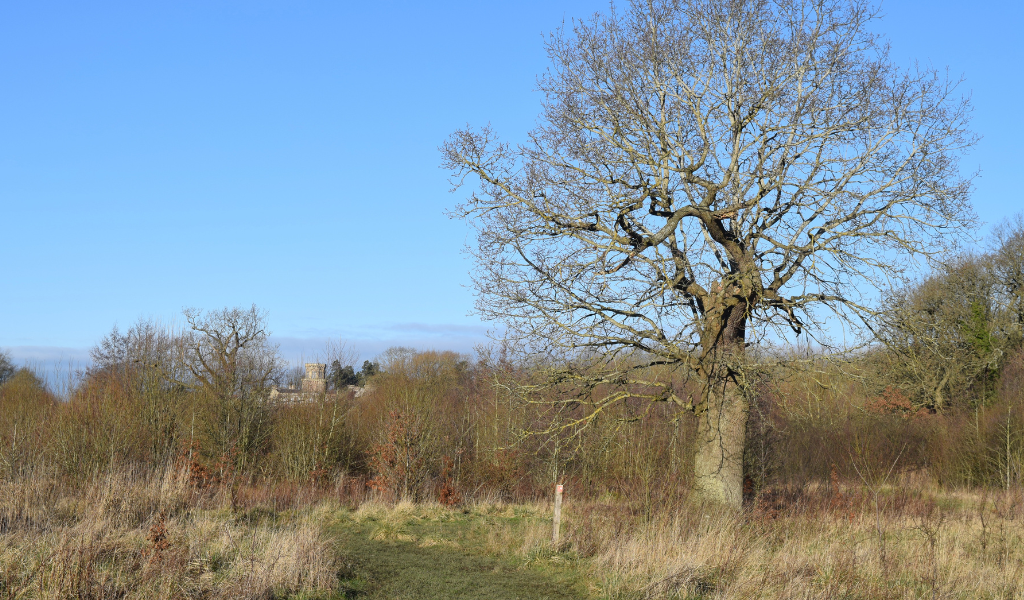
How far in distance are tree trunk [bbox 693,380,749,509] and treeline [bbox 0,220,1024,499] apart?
10.3ft

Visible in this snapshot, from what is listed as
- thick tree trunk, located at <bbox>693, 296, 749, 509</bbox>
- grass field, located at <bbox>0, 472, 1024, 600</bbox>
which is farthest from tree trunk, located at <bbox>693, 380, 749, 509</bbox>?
grass field, located at <bbox>0, 472, 1024, 600</bbox>

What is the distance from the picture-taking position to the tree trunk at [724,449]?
11531mm

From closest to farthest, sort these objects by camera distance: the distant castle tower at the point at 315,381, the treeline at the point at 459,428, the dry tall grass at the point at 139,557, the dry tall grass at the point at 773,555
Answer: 1. the dry tall grass at the point at 139,557
2. the dry tall grass at the point at 773,555
3. the treeline at the point at 459,428
4. the distant castle tower at the point at 315,381

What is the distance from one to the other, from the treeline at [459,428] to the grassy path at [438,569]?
385 cm

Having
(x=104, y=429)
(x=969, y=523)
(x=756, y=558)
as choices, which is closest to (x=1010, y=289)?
(x=969, y=523)

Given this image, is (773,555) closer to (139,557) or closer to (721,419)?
(721,419)

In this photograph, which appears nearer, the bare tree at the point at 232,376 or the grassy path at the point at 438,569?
the grassy path at the point at 438,569

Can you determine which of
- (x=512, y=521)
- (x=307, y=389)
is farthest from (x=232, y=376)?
(x=512, y=521)

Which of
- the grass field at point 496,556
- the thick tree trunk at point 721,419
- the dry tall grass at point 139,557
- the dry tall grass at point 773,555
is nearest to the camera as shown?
the dry tall grass at point 139,557

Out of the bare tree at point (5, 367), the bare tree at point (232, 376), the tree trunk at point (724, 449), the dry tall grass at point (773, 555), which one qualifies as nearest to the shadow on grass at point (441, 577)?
the dry tall grass at point (773, 555)

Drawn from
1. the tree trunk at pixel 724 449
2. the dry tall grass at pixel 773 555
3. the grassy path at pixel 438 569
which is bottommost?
the grassy path at pixel 438 569

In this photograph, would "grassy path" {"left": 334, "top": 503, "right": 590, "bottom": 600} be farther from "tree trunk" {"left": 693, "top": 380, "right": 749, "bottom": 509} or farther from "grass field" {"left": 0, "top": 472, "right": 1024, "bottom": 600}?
"tree trunk" {"left": 693, "top": 380, "right": 749, "bottom": 509}

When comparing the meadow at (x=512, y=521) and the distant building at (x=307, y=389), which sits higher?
the distant building at (x=307, y=389)

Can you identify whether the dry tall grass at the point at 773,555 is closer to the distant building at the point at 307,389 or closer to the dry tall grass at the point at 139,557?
the dry tall grass at the point at 139,557
